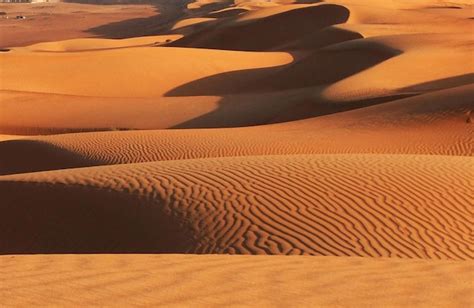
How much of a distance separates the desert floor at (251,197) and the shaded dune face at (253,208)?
0.03 metres

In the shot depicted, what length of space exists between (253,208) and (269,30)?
141 ft

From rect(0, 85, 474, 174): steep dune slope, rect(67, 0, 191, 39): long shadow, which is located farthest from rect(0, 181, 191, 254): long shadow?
rect(67, 0, 191, 39): long shadow

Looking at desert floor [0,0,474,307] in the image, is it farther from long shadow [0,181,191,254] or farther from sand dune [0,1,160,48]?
sand dune [0,1,160,48]

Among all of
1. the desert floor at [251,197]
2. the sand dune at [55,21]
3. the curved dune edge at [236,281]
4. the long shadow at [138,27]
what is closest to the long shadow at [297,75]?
the desert floor at [251,197]

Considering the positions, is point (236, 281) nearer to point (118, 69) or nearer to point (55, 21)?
point (118, 69)

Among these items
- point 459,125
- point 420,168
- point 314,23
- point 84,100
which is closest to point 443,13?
point 314,23

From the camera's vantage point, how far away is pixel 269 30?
Answer: 51.0 m

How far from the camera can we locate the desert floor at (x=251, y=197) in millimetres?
5328

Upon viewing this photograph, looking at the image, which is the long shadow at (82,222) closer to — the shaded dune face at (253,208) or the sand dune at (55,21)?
the shaded dune face at (253,208)

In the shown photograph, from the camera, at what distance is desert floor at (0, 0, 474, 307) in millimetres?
5328

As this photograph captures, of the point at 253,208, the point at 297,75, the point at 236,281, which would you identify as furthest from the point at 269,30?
the point at 236,281

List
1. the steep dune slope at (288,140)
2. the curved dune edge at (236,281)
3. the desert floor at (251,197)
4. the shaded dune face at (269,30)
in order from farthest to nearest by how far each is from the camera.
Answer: the shaded dune face at (269,30) → the steep dune slope at (288,140) → the desert floor at (251,197) → the curved dune edge at (236,281)

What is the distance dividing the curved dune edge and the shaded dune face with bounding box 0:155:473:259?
183 cm

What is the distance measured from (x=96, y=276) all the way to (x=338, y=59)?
1125 inches
